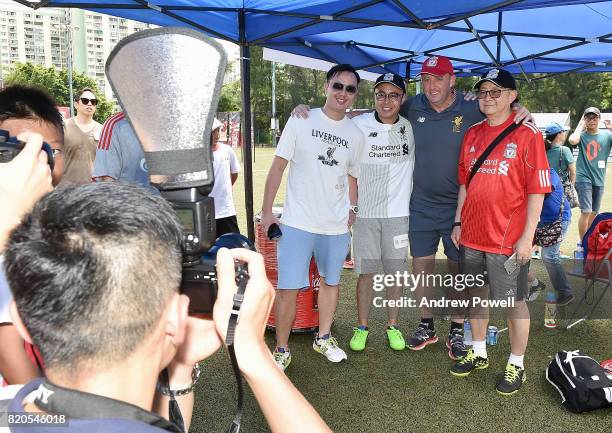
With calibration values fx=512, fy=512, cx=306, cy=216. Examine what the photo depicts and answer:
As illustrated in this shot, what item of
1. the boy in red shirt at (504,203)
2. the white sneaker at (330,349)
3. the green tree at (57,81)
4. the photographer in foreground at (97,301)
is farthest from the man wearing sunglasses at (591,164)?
the green tree at (57,81)

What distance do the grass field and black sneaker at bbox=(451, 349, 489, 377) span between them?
0.04 meters

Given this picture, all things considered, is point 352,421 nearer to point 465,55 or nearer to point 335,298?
point 335,298

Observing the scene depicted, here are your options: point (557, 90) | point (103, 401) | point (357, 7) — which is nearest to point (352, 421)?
point (103, 401)

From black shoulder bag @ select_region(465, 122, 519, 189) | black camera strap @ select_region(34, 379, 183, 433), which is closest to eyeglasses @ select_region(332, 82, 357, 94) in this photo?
black shoulder bag @ select_region(465, 122, 519, 189)

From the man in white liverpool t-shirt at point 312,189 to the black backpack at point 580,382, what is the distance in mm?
1543

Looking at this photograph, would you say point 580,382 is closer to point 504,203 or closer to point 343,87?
point 504,203

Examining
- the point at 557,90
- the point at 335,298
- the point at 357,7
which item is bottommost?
the point at 335,298

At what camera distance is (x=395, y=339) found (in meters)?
3.85

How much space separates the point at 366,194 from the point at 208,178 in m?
2.82

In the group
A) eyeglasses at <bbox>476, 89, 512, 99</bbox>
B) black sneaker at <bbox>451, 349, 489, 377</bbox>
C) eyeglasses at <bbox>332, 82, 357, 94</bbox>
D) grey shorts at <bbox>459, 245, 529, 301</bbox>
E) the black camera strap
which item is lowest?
black sneaker at <bbox>451, 349, 489, 377</bbox>

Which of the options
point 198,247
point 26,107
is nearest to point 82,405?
point 198,247

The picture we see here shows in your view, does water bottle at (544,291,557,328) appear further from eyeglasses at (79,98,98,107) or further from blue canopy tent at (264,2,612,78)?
eyeglasses at (79,98,98,107)

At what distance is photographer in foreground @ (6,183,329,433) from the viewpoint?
2.32ft

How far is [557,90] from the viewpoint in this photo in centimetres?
3988
